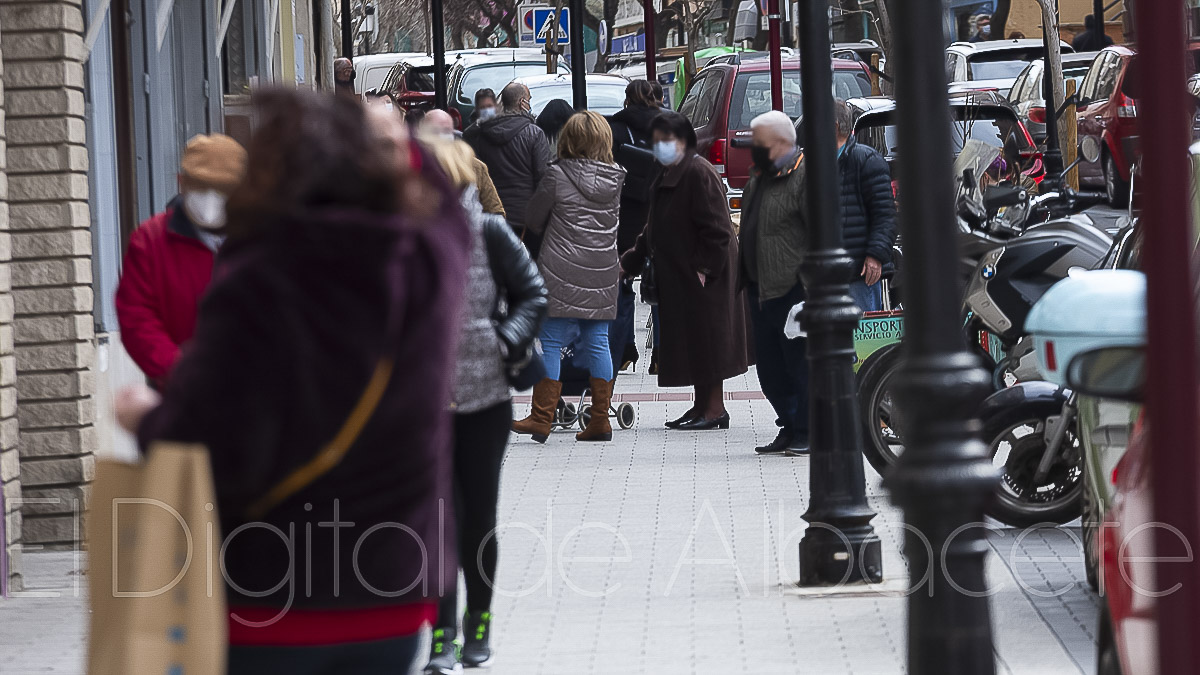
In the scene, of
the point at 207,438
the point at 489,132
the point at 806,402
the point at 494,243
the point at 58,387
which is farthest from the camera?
the point at 489,132

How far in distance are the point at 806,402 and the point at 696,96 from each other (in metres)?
15.0

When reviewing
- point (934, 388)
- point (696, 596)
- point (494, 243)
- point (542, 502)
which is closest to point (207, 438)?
point (934, 388)

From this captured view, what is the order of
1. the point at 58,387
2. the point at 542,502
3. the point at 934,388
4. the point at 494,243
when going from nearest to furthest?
1. the point at 934,388
2. the point at 494,243
3. the point at 58,387
4. the point at 542,502

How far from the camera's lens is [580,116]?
37.7 ft

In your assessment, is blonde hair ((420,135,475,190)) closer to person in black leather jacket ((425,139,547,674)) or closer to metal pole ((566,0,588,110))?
person in black leather jacket ((425,139,547,674))

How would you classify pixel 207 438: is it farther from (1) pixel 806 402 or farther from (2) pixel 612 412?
(2) pixel 612 412

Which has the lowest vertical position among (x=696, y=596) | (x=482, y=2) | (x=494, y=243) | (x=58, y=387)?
(x=696, y=596)

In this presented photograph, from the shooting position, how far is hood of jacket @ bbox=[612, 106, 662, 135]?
47.6 ft

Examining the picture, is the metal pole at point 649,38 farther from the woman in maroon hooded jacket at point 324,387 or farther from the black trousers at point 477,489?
the woman in maroon hooded jacket at point 324,387

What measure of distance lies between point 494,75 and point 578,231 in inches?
661

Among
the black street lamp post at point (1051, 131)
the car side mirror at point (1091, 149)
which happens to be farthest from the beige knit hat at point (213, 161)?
the black street lamp post at point (1051, 131)

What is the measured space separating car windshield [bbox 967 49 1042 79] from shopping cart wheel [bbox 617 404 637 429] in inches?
610

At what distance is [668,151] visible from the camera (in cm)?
1217

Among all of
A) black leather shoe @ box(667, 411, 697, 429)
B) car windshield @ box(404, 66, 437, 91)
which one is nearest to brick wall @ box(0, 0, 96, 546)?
black leather shoe @ box(667, 411, 697, 429)
